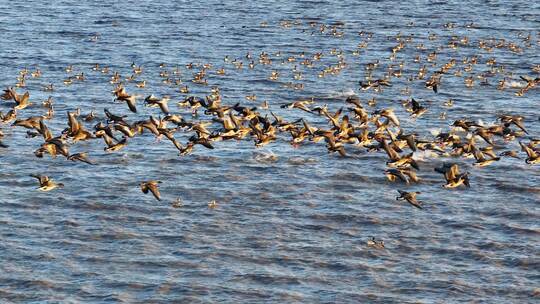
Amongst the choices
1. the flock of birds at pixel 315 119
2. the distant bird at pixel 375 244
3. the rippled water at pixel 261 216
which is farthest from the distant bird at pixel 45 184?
the distant bird at pixel 375 244

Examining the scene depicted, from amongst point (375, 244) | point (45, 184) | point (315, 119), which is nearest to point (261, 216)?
point (375, 244)

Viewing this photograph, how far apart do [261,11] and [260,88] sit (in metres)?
30.9

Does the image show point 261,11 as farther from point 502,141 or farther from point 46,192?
point 46,192

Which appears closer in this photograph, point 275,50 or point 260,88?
point 260,88

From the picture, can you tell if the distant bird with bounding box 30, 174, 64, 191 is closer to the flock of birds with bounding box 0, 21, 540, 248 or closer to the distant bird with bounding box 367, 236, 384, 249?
the flock of birds with bounding box 0, 21, 540, 248

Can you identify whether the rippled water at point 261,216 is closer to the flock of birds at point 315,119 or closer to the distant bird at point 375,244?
the distant bird at point 375,244

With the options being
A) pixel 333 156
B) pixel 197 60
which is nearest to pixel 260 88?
pixel 197 60

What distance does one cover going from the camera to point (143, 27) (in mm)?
84750

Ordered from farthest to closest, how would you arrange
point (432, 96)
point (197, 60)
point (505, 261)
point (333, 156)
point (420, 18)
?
point (420, 18) → point (197, 60) → point (432, 96) → point (333, 156) → point (505, 261)

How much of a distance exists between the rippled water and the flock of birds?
0.65 metres

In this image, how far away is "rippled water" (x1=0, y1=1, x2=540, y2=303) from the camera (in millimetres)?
37219

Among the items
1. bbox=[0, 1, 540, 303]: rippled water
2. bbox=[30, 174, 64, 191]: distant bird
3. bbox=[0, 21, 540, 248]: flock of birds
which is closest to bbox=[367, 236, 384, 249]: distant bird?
bbox=[0, 21, 540, 248]: flock of birds

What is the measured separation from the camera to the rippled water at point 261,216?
37.2 m

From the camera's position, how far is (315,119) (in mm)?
57094
